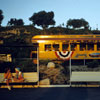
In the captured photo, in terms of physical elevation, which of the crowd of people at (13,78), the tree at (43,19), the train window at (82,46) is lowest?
the crowd of people at (13,78)

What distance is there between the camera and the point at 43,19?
7481 cm

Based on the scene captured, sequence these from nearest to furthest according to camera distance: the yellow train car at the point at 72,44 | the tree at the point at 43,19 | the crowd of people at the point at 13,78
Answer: the crowd of people at the point at 13,78
the yellow train car at the point at 72,44
the tree at the point at 43,19

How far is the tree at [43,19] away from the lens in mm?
75188

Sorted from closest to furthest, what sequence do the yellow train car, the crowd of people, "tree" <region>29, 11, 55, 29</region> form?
the crowd of people < the yellow train car < "tree" <region>29, 11, 55, 29</region>

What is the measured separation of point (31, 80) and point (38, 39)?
1146 centimetres

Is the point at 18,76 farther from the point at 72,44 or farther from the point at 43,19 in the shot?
the point at 43,19

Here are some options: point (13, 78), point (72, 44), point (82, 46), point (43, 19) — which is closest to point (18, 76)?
point (13, 78)

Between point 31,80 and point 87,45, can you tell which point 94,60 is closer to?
point 87,45

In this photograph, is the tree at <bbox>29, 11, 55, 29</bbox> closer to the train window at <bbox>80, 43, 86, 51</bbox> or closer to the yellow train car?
the yellow train car

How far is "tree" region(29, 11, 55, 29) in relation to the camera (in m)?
75.2

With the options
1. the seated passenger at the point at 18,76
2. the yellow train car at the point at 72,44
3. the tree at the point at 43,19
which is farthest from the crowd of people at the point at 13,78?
the tree at the point at 43,19

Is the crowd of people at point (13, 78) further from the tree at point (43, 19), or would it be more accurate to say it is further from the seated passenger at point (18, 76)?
the tree at point (43, 19)

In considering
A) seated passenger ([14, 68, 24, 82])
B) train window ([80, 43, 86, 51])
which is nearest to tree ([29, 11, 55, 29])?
train window ([80, 43, 86, 51])

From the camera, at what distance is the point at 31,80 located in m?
12.9
